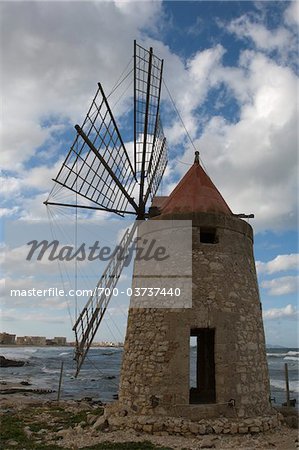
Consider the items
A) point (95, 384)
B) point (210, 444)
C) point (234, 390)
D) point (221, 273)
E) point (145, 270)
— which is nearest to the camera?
point (210, 444)

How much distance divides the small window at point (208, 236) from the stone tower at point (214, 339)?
0.02 meters

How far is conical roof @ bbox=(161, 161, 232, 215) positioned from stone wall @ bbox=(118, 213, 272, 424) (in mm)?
328

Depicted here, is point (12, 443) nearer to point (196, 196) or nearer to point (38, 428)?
point (38, 428)

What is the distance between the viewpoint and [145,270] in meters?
10.2

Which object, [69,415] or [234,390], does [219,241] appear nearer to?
[234,390]

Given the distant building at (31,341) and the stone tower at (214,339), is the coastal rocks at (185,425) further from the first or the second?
the distant building at (31,341)

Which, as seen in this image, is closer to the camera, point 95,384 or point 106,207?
point 106,207

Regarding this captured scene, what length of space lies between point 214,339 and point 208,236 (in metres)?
2.61

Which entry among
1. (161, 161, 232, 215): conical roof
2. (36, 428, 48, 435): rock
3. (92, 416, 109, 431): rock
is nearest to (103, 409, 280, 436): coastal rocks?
(92, 416, 109, 431): rock

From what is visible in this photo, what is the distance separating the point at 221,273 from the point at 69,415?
6164mm

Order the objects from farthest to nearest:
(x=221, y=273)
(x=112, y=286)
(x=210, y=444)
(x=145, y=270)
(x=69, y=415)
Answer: (x=69, y=415) < (x=112, y=286) < (x=145, y=270) < (x=221, y=273) < (x=210, y=444)

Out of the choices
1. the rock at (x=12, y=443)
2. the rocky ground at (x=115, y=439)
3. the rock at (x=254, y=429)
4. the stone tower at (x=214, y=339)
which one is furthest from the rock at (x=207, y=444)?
the rock at (x=12, y=443)

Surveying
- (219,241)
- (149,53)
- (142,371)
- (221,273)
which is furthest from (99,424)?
(149,53)

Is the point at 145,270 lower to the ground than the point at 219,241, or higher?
lower
